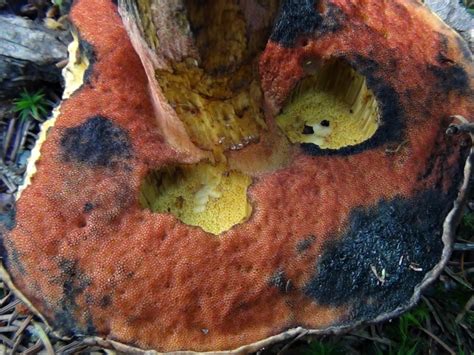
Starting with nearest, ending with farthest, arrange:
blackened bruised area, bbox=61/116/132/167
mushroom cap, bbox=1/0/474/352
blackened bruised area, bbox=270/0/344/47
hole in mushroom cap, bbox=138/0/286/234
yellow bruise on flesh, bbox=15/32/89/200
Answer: hole in mushroom cap, bbox=138/0/286/234, mushroom cap, bbox=1/0/474/352, blackened bruised area, bbox=61/116/132/167, yellow bruise on flesh, bbox=15/32/89/200, blackened bruised area, bbox=270/0/344/47

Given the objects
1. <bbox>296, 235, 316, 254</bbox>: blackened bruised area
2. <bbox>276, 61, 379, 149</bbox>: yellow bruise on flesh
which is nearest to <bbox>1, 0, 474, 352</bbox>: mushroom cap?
<bbox>296, 235, 316, 254</bbox>: blackened bruised area

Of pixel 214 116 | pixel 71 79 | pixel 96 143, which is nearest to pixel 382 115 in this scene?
pixel 214 116

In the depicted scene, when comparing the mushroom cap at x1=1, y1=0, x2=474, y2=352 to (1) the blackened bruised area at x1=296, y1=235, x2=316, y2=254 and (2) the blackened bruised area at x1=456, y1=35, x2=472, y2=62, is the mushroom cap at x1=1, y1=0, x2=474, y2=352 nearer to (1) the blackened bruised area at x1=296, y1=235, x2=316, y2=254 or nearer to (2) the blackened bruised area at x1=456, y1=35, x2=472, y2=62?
(1) the blackened bruised area at x1=296, y1=235, x2=316, y2=254

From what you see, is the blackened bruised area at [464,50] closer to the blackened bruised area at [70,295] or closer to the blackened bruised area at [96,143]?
the blackened bruised area at [96,143]

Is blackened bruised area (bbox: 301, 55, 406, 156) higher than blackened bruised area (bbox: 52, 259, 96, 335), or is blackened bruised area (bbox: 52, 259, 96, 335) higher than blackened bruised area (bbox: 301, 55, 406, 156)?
blackened bruised area (bbox: 301, 55, 406, 156)

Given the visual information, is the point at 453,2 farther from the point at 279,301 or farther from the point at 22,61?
the point at 22,61

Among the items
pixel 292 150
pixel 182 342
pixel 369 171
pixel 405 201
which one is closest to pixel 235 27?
pixel 292 150
